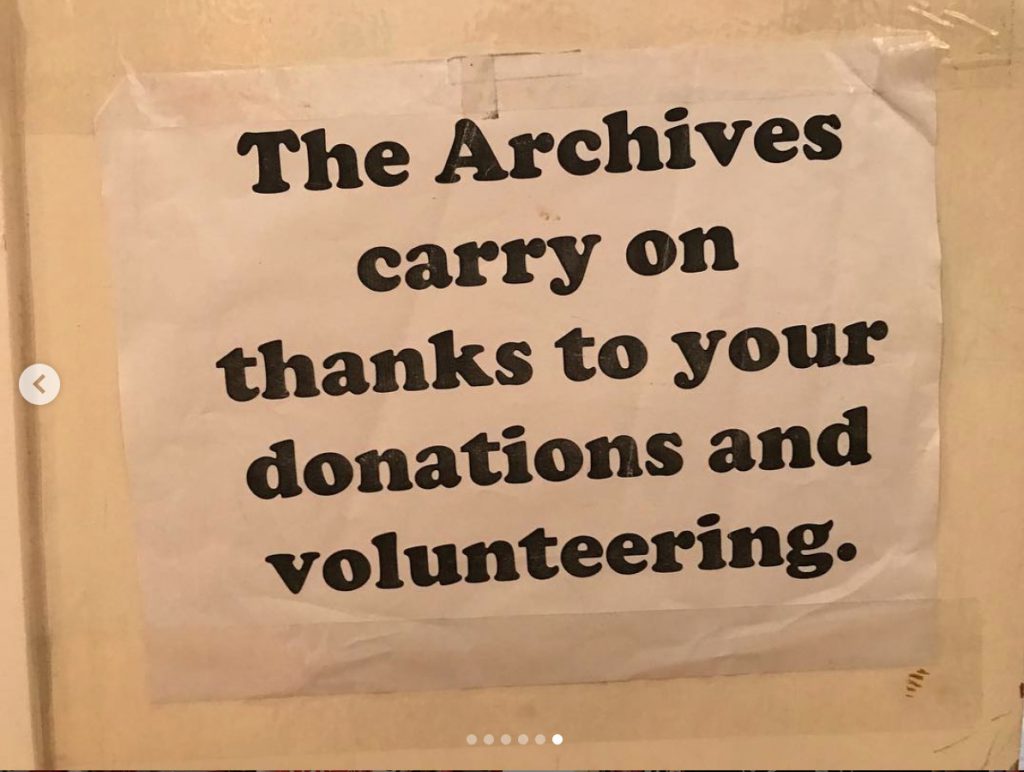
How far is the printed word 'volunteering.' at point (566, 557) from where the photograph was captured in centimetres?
48

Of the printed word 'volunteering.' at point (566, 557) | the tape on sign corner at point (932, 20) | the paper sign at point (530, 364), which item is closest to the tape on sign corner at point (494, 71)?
the paper sign at point (530, 364)

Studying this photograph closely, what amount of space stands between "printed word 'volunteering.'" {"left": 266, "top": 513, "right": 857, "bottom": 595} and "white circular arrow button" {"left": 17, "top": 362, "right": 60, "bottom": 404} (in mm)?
162

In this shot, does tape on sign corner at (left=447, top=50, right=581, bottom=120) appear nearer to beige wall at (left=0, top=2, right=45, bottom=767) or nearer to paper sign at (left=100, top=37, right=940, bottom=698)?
paper sign at (left=100, top=37, right=940, bottom=698)

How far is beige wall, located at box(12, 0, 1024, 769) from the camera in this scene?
1.51ft

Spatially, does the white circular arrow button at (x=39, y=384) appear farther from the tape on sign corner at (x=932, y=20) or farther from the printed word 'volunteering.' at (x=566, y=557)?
the tape on sign corner at (x=932, y=20)

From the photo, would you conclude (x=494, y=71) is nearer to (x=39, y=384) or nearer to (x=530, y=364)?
(x=530, y=364)

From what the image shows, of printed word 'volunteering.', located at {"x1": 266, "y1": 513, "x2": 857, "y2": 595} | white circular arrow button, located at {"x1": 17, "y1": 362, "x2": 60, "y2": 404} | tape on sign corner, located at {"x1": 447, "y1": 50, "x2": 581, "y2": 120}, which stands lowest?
printed word 'volunteering.', located at {"x1": 266, "y1": 513, "x2": 857, "y2": 595}

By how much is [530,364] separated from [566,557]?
0.12 metres

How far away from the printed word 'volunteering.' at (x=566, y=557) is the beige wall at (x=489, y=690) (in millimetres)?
76

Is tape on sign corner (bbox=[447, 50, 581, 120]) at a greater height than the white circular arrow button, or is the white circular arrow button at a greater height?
tape on sign corner (bbox=[447, 50, 581, 120])

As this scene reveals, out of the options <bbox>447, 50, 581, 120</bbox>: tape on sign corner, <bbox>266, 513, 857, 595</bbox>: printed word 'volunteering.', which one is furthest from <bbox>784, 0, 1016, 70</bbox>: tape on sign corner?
<bbox>266, 513, 857, 595</bbox>: printed word 'volunteering.'

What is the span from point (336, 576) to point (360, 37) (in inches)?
12.3

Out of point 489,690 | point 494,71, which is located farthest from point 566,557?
point 494,71

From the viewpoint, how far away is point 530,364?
1.55ft
